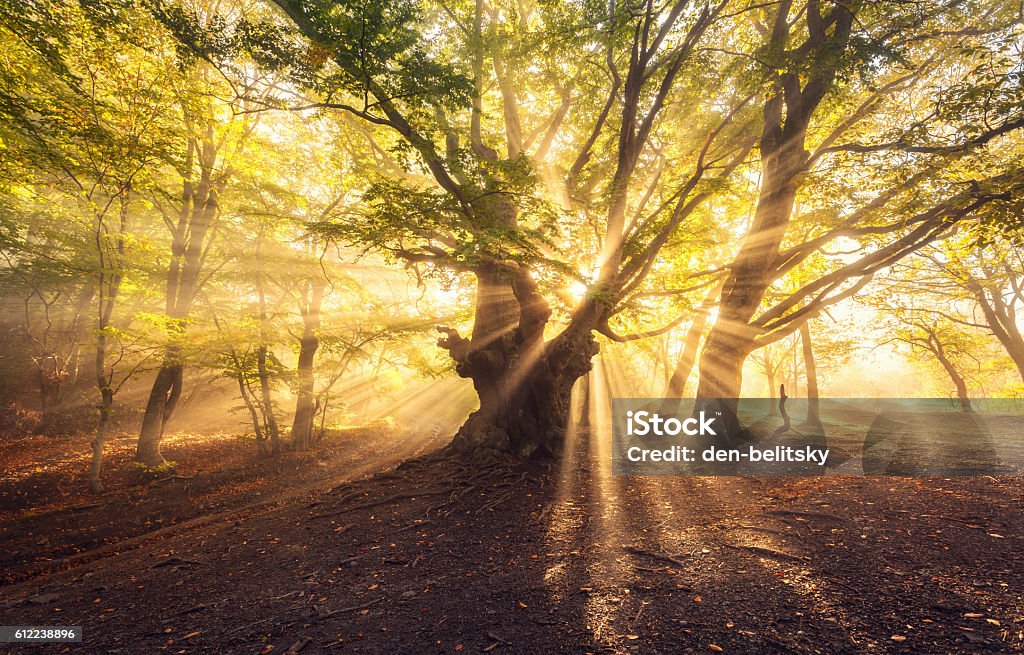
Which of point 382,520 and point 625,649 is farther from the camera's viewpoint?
point 382,520

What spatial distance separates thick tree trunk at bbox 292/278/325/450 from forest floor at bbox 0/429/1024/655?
676 cm

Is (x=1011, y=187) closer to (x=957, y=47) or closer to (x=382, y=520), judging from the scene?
(x=957, y=47)

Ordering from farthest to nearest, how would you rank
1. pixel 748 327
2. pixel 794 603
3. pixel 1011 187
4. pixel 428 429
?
pixel 428 429 < pixel 748 327 < pixel 1011 187 < pixel 794 603

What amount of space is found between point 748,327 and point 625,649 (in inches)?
311

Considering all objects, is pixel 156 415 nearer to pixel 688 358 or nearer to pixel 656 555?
pixel 656 555

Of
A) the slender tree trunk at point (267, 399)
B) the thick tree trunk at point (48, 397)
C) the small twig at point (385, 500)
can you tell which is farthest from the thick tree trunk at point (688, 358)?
the thick tree trunk at point (48, 397)

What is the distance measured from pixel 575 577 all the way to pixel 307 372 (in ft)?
40.2

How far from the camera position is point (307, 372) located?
1320cm

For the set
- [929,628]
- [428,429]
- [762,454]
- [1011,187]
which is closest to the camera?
[929,628]

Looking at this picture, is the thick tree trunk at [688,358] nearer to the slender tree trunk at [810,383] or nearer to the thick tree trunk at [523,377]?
the thick tree trunk at [523,377]

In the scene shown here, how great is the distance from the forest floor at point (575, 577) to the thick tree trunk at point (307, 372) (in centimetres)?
676

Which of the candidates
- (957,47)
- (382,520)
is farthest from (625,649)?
(957,47)

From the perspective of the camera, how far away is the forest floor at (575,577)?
3146mm

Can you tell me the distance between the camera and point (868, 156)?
7523 mm
